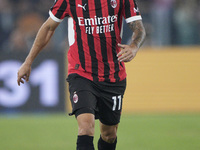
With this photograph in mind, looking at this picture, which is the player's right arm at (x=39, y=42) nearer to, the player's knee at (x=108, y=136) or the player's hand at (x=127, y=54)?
the player's hand at (x=127, y=54)

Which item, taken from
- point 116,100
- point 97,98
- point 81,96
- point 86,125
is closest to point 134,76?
point 116,100

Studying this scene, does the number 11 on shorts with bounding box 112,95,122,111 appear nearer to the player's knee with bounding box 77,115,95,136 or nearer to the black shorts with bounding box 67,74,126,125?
the black shorts with bounding box 67,74,126,125

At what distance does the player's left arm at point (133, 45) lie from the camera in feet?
16.1

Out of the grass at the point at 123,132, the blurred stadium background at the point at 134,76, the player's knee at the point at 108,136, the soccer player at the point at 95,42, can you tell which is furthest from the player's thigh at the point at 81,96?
the blurred stadium background at the point at 134,76

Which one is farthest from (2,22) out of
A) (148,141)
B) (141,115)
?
(148,141)

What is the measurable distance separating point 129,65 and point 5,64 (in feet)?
9.68

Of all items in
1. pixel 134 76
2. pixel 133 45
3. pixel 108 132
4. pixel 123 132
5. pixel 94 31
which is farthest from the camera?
pixel 134 76

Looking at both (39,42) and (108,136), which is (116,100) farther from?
(39,42)

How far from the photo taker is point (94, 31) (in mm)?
5457

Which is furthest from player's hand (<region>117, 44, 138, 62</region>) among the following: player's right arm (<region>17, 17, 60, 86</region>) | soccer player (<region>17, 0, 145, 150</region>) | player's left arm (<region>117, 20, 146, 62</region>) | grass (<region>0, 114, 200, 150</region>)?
grass (<region>0, 114, 200, 150</region>)

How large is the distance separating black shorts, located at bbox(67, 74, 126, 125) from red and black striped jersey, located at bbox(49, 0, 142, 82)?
0.08m

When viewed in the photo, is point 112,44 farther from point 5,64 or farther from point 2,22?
point 2,22

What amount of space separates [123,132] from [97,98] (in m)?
4.04

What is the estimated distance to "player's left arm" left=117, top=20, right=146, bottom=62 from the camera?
4906 mm
